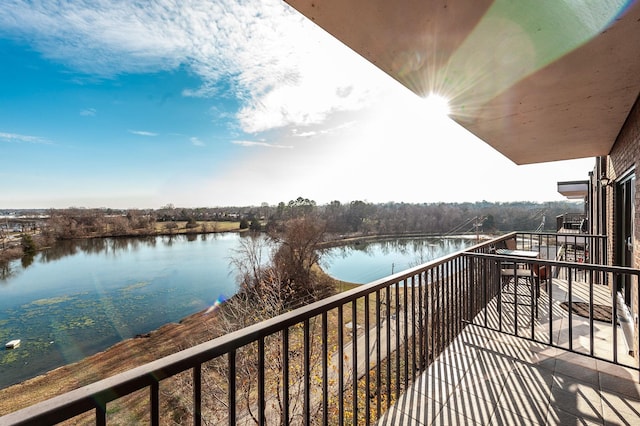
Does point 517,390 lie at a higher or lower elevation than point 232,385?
lower

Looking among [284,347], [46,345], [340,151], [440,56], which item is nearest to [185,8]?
[440,56]

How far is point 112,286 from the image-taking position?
24.1m

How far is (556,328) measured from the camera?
2.98 metres

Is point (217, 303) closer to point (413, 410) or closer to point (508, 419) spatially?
point (413, 410)

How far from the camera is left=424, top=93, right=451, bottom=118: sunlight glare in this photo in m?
2.37

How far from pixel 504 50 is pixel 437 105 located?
0.89 metres

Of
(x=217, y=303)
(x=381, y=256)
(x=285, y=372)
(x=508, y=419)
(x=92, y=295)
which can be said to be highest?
(x=285, y=372)

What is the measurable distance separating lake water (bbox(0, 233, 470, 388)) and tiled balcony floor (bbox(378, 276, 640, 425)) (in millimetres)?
18086

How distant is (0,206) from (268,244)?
3353 cm

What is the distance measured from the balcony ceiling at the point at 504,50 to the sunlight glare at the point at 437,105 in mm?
64

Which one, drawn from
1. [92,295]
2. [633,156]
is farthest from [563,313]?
[92,295]

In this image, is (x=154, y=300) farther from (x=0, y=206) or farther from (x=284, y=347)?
(x=0, y=206)

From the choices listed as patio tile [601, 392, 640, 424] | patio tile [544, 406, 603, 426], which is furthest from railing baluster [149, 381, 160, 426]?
patio tile [601, 392, 640, 424]

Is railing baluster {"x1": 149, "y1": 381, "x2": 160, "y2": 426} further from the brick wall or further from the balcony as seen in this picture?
the brick wall
